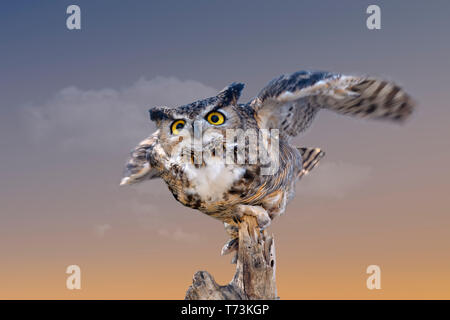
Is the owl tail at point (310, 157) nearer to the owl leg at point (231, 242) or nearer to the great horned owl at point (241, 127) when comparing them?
the great horned owl at point (241, 127)

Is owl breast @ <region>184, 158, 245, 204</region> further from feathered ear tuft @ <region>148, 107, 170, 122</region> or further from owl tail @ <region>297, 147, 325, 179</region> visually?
owl tail @ <region>297, 147, 325, 179</region>

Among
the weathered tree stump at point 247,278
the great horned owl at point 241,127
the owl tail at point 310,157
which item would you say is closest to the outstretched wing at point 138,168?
the great horned owl at point 241,127

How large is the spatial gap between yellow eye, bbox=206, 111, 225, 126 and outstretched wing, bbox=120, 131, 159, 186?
1.63m

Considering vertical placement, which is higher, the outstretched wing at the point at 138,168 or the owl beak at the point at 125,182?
the outstretched wing at the point at 138,168

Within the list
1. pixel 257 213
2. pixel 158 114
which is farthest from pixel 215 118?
pixel 257 213

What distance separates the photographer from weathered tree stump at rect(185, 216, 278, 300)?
4652 millimetres

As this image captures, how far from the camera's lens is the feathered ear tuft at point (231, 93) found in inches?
195

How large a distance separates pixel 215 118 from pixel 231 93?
15.7 inches

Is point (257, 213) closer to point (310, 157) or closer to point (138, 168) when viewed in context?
point (310, 157)

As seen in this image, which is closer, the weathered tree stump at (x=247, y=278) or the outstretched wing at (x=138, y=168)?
the weathered tree stump at (x=247, y=278)

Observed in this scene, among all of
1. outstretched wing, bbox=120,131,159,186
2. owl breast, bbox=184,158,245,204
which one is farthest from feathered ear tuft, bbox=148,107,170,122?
outstretched wing, bbox=120,131,159,186

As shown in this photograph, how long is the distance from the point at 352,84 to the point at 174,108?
6.13 ft
